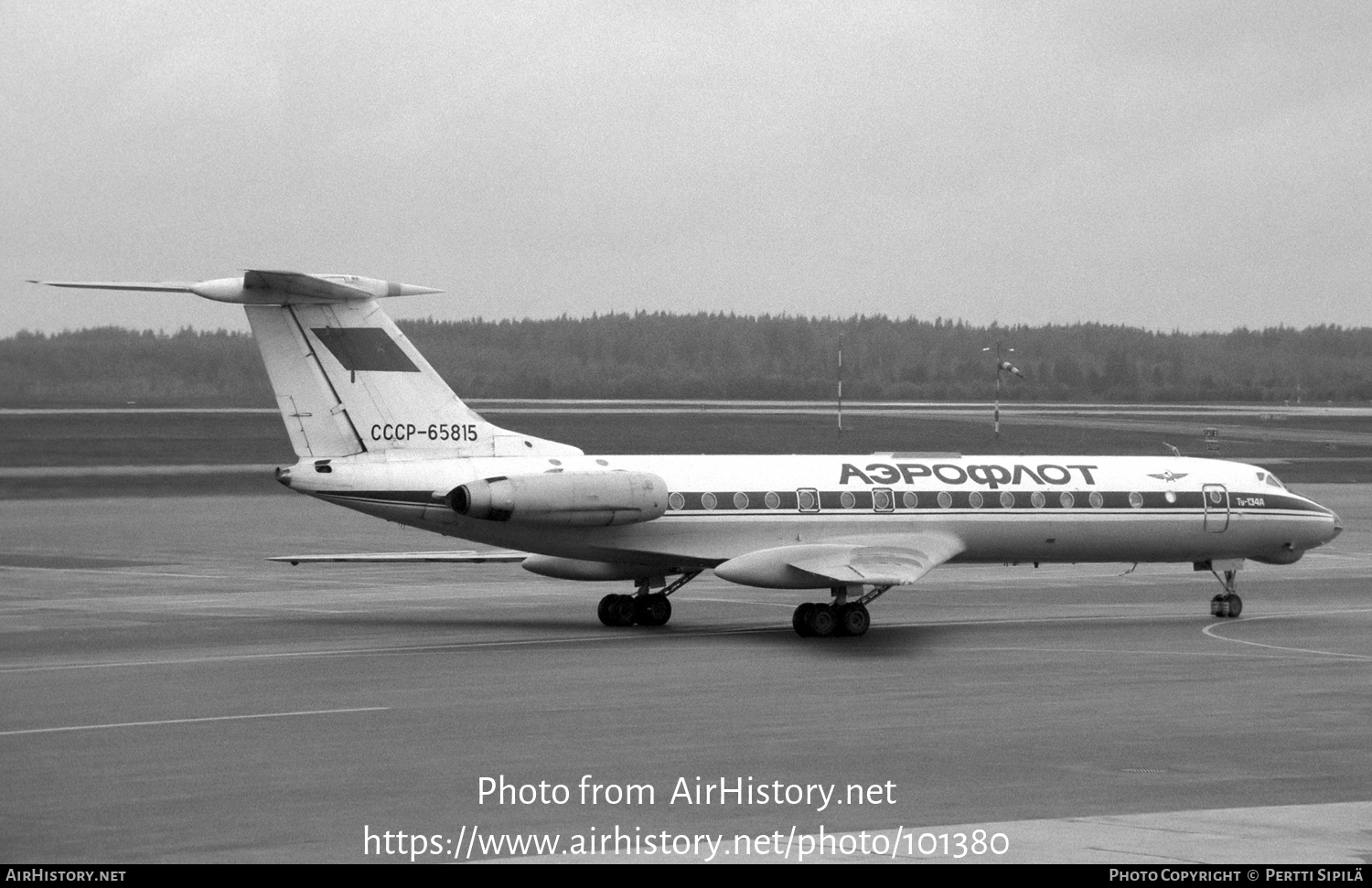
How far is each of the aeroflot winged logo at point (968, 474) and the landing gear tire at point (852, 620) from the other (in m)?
2.66

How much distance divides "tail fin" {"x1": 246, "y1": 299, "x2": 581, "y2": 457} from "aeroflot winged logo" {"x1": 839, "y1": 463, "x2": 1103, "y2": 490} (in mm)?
6665

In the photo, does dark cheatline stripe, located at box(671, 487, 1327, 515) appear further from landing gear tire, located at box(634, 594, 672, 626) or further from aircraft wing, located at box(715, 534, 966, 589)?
landing gear tire, located at box(634, 594, 672, 626)

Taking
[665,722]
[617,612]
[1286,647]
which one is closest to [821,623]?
[617,612]

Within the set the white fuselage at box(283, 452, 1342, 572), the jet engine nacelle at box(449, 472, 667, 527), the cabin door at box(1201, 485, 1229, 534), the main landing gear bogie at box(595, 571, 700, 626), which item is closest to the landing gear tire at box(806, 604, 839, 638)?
the white fuselage at box(283, 452, 1342, 572)

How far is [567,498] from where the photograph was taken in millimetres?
26016

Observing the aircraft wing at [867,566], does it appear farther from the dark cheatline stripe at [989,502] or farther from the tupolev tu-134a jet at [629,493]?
the dark cheatline stripe at [989,502]

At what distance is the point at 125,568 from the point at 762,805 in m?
25.3

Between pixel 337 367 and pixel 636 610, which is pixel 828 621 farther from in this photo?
pixel 337 367

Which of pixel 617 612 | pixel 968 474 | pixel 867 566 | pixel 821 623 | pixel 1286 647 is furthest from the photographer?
pixel 968 474

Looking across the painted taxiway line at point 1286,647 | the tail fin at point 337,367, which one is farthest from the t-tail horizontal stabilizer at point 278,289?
the painted taxiway line at point 1286,647

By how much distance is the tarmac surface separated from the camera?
42.3 ft

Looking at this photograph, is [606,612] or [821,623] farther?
[606,612]

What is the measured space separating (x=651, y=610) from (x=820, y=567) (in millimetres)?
3263

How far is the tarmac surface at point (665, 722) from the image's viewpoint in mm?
12898
